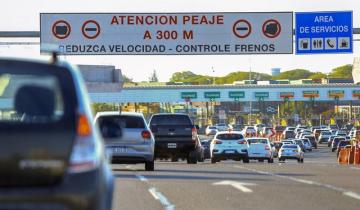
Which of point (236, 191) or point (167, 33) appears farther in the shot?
point (167, 33)

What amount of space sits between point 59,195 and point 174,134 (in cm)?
2637

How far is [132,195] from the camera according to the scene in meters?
17.1

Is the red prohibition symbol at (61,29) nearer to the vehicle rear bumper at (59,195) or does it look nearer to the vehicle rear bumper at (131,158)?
the vehicle rear bumper at (131,158)

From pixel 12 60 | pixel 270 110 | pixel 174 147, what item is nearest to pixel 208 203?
pixel 12 60

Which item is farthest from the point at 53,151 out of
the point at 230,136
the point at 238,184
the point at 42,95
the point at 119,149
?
the point at 230,136

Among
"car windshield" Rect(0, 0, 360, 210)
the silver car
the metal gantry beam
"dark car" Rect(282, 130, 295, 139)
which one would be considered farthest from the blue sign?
"dark car" Rect(282, 130, 295, 139)

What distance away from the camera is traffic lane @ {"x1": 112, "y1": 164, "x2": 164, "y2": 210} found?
14969mm

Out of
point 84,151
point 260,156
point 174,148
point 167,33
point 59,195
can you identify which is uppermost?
point 167,33

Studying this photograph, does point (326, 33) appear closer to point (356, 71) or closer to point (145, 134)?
point (356, 71)

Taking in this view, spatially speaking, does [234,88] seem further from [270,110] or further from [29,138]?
[29,138]

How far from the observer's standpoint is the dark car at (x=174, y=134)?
108 ft

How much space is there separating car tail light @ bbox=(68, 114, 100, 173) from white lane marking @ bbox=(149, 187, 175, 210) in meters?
7.65

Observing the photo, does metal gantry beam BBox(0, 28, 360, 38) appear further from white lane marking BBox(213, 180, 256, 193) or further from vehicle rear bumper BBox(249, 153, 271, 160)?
white lane marking BBox(213, 180, 256, 193)

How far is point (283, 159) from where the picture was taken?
179 feet
